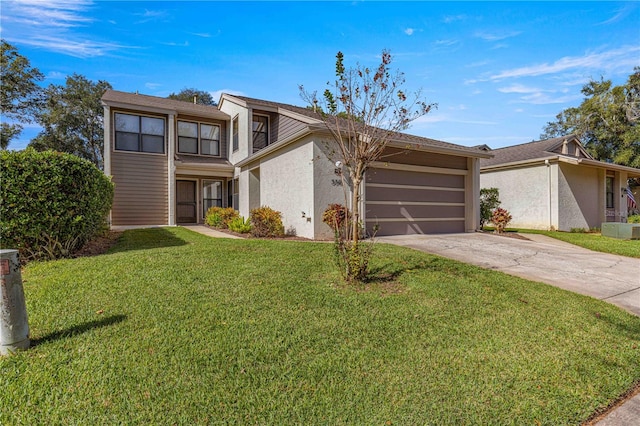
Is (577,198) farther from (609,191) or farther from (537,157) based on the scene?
(609,191)

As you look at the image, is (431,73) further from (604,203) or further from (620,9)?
(604,203)

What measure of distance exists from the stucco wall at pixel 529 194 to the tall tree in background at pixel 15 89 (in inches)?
1126

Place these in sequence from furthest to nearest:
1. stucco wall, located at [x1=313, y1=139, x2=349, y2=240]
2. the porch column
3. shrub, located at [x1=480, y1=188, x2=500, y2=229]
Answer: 1. the porch column
2. shrub, located at [x1=480, y1=188, x2=500, y2=229]
3. stucco wall, located at [x1=313, y1=139, x2=349, y2=240]

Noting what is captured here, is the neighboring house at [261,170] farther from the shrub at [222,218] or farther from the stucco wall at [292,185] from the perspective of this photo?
the shrub at [222,218]

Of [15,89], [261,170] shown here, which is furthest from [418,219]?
[15,89]

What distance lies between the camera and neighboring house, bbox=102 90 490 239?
31.9 ft

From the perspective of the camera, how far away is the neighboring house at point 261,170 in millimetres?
9734

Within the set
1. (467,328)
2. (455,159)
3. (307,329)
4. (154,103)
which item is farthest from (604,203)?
(154,103)

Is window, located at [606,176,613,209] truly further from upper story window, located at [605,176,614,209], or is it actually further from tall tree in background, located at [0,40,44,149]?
tall tree in background, located at [0,40,44,149]

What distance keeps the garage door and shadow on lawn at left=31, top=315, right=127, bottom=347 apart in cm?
758

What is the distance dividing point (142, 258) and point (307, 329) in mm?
4006

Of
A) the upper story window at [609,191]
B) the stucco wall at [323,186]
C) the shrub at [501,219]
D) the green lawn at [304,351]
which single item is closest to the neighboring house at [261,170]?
the stucco wall at [323,186]

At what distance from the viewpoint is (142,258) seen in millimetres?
5871

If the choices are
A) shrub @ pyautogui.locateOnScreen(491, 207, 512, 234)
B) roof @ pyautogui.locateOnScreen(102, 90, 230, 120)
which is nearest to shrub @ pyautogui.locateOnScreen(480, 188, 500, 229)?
shrub @ pyautogui.locateOnScreen(491, 207, 512, 234)
